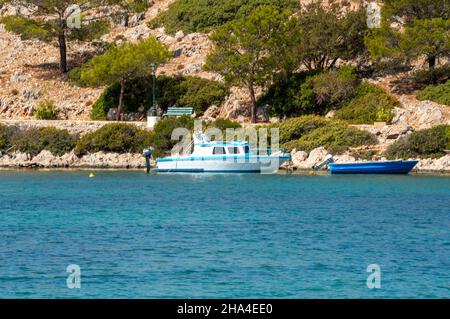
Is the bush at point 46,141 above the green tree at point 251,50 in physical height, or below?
below

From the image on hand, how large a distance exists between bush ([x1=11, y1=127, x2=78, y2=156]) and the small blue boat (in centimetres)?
2049

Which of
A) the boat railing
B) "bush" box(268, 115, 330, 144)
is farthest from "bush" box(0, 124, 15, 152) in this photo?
"bush" box(268, 115, 330, 144)

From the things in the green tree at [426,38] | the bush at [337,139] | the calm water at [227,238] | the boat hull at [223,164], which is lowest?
the calm water at [227,238]

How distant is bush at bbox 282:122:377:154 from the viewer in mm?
75250

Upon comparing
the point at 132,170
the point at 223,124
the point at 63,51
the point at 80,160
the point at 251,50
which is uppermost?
the point at 63,51

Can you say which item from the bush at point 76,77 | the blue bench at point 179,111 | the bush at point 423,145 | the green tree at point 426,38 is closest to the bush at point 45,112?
the bush at point 76,77

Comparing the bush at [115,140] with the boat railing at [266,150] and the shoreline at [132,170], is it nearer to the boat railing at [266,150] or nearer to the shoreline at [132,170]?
the shoreline at [132,170]

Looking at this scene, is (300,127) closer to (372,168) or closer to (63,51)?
(372,168)

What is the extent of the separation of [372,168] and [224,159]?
394 inches

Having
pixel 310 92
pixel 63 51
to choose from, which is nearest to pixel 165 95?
pixel 63 51

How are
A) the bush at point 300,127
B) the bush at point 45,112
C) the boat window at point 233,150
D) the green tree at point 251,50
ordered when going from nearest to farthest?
the boat window at point 233,150, the bush at point 300,127, the green tree at point 251,50, the bush at point 45,112

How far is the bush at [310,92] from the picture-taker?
81562 mm

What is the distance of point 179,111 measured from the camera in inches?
3356

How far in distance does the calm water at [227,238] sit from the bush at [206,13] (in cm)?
3317
